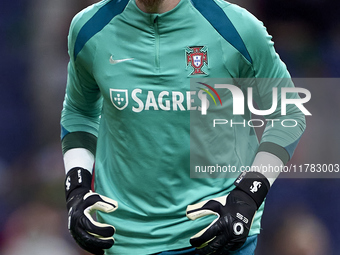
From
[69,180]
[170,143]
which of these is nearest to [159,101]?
[170,143]

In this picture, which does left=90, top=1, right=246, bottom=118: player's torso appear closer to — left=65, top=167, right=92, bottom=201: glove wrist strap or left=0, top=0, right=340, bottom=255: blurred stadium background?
left=65, top=167, right=92, bottom=201: glove wrist strap

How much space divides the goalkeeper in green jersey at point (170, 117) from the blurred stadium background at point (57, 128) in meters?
1.64

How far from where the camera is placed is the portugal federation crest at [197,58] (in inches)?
64.8

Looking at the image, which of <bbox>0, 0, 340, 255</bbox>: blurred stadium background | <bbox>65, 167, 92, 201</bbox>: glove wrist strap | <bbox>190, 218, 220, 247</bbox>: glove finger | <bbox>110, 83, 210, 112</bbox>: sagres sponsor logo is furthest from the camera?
<bbox>0, 0, 340, 255</bbox>: blurred stadium background

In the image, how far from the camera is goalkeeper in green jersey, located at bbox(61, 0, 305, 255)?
5.39ft

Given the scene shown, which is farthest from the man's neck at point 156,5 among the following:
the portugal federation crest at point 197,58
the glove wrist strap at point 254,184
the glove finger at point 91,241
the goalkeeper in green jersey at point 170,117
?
the glove finger at point 91,241

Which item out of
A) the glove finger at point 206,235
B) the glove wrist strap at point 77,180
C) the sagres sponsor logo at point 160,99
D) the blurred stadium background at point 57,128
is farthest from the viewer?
the blurred stadium background at point 57,128

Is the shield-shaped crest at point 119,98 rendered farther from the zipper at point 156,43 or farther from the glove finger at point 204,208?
the glove finger at point 204,208

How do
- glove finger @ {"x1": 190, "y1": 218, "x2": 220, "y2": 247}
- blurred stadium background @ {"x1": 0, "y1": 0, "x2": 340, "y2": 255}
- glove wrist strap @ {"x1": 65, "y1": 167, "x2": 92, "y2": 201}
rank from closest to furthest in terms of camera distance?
glove finger @ {"x1": 190, "y1": 218, "x2": 220, "y2": 247} → glove wrist strap @ {"x1": 65, "y1": 167, "x2": 92, "y2": 201} → blurred stadium background @ {"x1": 0, "y1": 0, "x2": 340, "y2": 255}

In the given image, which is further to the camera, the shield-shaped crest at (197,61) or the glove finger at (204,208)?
the shield-shaped crest at (197,61)

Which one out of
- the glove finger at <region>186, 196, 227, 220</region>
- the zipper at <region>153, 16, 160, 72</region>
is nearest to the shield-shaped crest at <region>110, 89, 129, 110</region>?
the zipper at <region>153, 16, 160, 72</region>

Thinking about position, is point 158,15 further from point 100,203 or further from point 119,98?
point 100,203

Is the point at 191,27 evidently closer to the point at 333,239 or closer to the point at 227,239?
the point at 227,239

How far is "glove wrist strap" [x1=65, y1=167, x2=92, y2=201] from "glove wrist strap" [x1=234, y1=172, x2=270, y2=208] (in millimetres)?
444
